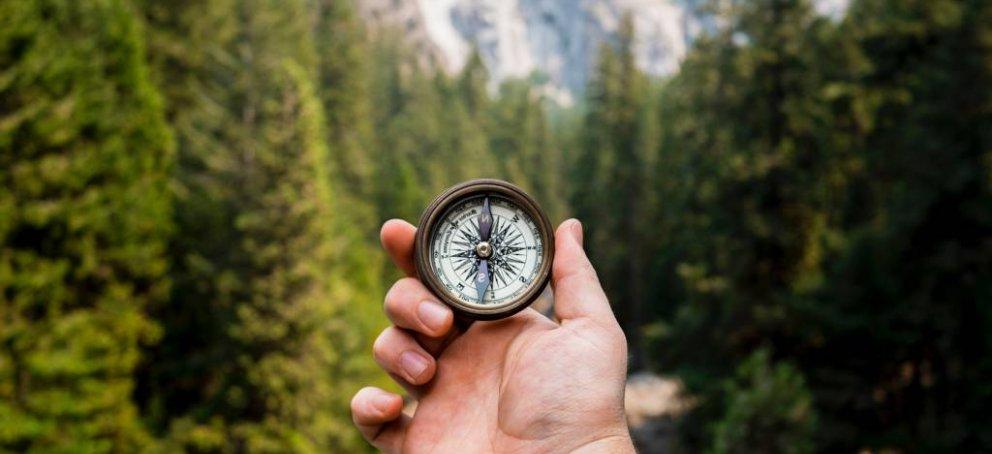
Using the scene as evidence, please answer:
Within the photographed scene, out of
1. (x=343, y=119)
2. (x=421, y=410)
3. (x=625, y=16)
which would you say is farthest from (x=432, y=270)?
(x=625, y=16)

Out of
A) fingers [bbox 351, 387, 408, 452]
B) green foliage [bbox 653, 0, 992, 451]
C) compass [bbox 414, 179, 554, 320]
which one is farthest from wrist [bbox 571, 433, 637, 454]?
green foliage [bbox 653, 0, 992, 451]

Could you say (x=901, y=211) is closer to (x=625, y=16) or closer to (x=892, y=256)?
(x=892, y=256)

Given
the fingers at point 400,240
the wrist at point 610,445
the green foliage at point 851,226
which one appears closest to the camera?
the wrist at point 610,445

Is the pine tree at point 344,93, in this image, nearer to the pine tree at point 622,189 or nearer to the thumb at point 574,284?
the pine tree at point 622,189

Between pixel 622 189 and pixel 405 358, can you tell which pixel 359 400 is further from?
pixel 622 189

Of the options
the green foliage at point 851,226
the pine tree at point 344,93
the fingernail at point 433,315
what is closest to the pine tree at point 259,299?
the green foliage at point 851,226

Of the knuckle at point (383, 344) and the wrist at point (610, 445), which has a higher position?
the knuckle at point (383, 344)

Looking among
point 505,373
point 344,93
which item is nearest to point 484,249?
point 505,373
